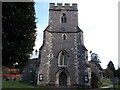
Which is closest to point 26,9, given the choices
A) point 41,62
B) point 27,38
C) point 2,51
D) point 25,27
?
point 25,27

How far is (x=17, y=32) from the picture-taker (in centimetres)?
1466

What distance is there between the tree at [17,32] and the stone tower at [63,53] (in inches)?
424

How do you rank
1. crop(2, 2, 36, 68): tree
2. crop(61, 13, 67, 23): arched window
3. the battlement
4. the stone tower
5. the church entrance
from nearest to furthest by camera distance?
crop(2, 2, 36, 68): tree
the stone tower
the church entrance
crop(61, 13, 67, 23): arched window
the battlement

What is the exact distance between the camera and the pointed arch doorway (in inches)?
1055

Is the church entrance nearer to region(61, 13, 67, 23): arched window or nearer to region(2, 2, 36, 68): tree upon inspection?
region(61, 13, 67, 23): arched window

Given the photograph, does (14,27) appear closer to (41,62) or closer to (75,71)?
(41,62)

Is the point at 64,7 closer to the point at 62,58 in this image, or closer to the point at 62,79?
the point at 62,58

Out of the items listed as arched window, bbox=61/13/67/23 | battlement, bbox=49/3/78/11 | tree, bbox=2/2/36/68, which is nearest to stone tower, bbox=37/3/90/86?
arched window, bbox=61/13/67/23

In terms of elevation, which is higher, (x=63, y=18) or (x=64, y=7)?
(x=64, y=7)

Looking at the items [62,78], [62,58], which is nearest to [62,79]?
[62,78]

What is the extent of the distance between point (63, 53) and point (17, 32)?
14301 mm

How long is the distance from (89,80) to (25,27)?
49.5 feet

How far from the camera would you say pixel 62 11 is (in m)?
30.4

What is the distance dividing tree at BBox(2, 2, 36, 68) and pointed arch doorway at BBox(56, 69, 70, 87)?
38.5 ft
